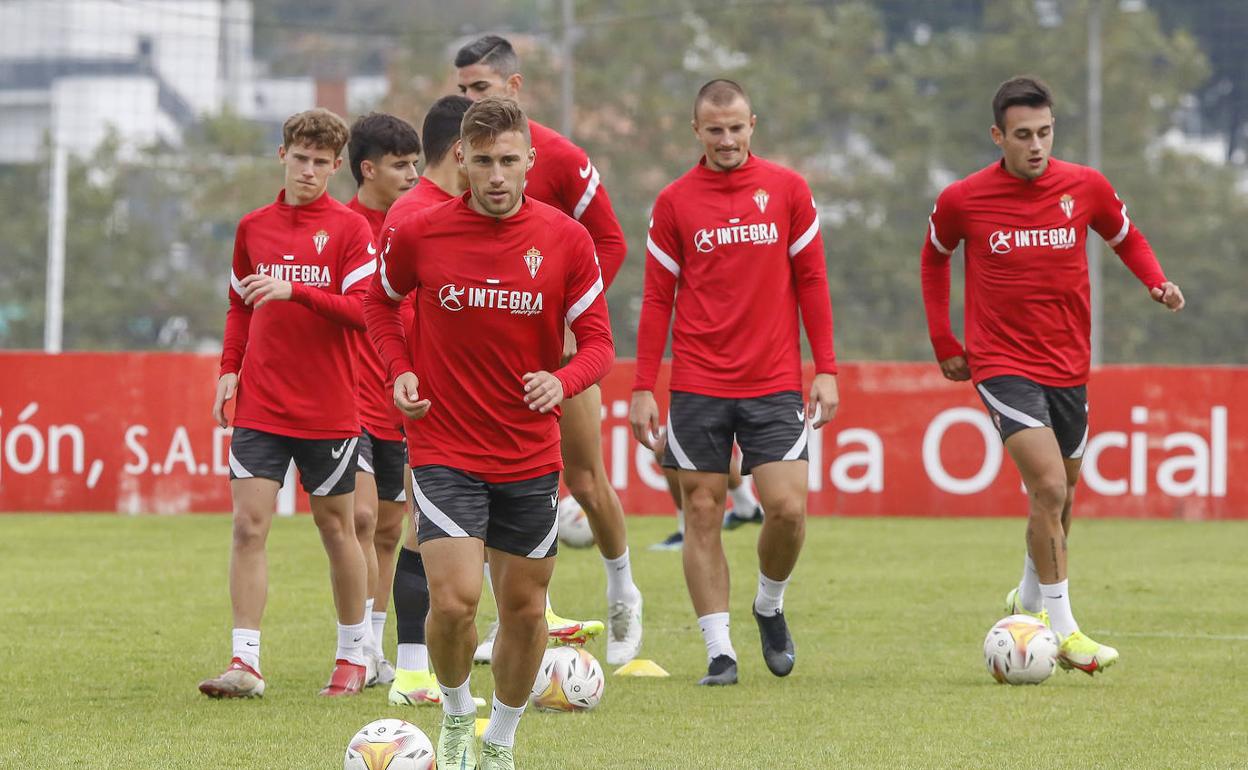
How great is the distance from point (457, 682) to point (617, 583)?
2.46m

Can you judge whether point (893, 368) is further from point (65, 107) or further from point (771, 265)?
point (65, 107)

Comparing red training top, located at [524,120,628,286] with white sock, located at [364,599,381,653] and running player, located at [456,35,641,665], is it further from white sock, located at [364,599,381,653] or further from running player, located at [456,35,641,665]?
white sock, located at [364,599,381,653]

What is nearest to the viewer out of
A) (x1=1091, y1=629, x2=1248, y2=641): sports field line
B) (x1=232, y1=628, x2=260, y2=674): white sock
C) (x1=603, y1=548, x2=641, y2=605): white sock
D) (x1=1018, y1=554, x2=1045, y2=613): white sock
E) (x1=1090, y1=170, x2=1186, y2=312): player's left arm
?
(x1=232, y1=628, x2=260, y2=674): white sock

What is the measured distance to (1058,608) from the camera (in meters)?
8.20

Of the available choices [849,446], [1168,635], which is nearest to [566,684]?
[1168,635]

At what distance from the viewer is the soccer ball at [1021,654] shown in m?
7.69

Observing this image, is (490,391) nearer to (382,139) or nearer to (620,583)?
(382,139)

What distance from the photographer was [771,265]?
7.84 meters

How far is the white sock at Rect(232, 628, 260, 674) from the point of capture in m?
7.32

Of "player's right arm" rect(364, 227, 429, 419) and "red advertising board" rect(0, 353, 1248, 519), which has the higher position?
"player's right arm" rect(364, 227, 429, 419)

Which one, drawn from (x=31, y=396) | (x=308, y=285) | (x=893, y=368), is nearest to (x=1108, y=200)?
(x=308, y=285)

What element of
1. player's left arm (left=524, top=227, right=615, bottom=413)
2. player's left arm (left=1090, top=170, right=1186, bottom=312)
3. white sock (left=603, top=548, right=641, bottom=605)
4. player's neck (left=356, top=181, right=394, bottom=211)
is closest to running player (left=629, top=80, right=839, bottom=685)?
white sock (left=603, top=548, right=641, bottom=605)

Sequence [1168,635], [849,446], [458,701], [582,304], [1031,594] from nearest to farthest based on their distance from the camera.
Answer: [458,701], [582,304], [1031,594], [1168,635], [849,446]

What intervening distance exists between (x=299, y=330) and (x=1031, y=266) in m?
3.13
